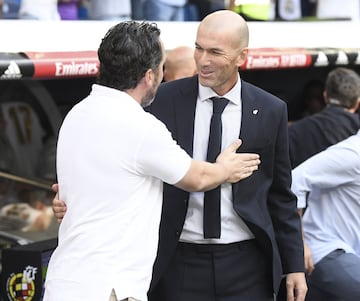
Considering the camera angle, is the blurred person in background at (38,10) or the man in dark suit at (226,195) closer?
the man in dark suit at (226,195)

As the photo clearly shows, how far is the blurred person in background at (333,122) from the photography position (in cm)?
566

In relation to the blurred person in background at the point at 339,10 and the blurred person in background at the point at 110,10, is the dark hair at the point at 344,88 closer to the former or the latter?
the blurred person in background at the point at 110,10

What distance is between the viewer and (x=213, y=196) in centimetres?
336

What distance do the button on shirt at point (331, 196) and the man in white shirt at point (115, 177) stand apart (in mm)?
1493

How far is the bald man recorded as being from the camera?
4.82 meters

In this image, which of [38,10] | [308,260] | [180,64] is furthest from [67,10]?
[308,260]

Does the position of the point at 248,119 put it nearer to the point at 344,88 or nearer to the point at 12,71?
the point at 12,71

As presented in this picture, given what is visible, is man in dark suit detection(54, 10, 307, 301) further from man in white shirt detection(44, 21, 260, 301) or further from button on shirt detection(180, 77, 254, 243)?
man in white shirt detection(44, 21, 260, 301)

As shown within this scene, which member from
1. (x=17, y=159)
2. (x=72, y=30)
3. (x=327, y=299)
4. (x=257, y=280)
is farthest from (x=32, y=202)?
(x=257, y=280)

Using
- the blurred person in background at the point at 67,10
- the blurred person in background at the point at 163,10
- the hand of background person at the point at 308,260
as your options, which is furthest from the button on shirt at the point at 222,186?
the blurred person in background at the point at 163,10

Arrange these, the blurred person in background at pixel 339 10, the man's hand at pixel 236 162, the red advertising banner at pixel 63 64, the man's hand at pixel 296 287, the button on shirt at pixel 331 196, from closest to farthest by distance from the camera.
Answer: the man's hand at pixel 236 162 < the man's hand at pixel 296 287 < the button on shirt at pixel 331 196 < the red advertising banner at pixel 63 64 < the blurred person in background at pixel 339 10

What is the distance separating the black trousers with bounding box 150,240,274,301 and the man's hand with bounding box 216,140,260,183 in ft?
1.35

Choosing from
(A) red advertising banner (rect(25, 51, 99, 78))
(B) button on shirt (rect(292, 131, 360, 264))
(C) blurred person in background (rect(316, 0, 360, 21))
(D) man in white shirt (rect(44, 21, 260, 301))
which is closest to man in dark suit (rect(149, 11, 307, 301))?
(D) man in white shirt (rect(44, 21, 260, 301))

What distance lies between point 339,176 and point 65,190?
179cm
